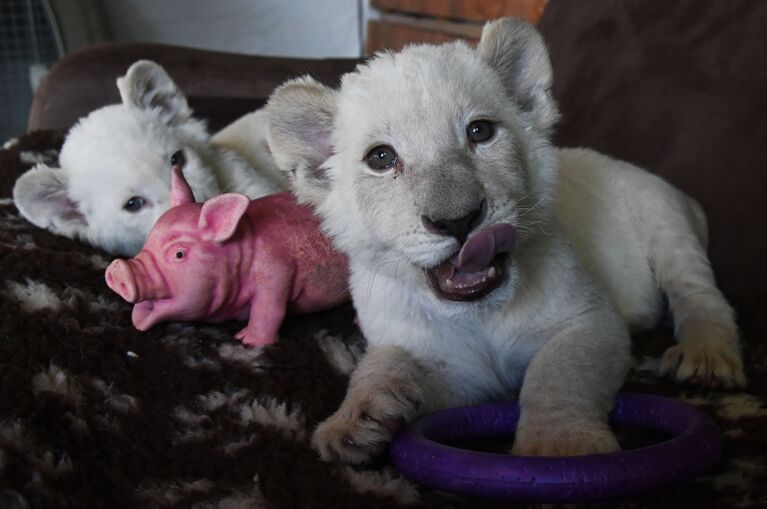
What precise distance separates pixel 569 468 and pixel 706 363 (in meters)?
0.76

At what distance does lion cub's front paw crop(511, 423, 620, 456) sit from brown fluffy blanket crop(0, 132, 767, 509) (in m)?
0.12

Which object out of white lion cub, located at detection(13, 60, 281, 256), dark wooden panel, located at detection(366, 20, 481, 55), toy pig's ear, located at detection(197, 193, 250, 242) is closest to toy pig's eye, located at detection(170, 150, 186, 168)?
white lion cub, located at detection(13, 60, 281, 256)

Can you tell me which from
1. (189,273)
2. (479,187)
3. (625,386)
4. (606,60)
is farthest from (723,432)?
(606,60)

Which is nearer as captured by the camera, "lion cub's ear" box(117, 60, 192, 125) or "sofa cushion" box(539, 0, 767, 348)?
"sofa cushion" box(539, 0, 767, 348)

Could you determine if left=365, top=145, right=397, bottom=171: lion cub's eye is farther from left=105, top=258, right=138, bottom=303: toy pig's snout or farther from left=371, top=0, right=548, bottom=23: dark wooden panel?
left=371, top=0, right=548, bottom=23: dark wooden panel

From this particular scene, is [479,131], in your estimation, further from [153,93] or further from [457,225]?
[153,93]

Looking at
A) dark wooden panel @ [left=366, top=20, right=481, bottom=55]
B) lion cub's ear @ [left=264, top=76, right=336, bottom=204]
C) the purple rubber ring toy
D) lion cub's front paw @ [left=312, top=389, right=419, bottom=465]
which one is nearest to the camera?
the purple rubber ring toy

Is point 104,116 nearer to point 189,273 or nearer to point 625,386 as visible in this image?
point 189,273

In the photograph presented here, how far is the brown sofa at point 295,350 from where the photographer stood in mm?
1400

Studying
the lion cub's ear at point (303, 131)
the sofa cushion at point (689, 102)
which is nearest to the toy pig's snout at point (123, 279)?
the lion cub's ear at point (303, 131)

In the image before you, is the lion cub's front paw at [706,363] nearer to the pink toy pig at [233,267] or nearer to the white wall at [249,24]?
the pink toy pig at [233,267]

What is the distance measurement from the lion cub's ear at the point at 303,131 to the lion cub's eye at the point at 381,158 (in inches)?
8.7

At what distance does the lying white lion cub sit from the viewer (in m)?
1.54

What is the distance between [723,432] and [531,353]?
45cm
